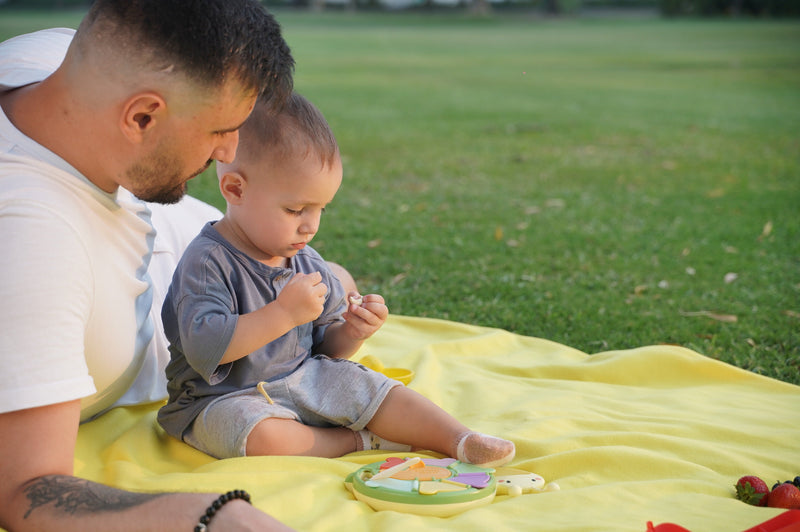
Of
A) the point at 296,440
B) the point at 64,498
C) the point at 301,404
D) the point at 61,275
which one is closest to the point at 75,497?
the point at 64,498

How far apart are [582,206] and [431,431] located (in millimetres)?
5247

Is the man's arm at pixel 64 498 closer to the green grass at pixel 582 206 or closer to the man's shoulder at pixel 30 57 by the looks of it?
the man's shoulder at pixel 30 57

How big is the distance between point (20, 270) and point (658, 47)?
32.9 meters

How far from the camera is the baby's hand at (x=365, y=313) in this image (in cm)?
301

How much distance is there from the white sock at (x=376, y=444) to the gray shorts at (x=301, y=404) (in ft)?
0.23

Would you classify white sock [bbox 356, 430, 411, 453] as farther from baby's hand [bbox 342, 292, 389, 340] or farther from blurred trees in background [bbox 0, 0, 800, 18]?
blurred trees in background [bbox 0, 0, 800, 18]

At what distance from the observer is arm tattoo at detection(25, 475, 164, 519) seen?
6.90 ft

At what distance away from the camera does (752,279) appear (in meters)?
5.62

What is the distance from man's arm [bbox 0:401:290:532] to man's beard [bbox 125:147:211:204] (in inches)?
26.6

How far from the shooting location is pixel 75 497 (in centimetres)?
212

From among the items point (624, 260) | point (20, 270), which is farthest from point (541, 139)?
point (20, 270)

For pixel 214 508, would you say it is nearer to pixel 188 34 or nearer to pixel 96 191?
pixel 96 191

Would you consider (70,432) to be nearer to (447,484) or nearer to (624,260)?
(447,484)

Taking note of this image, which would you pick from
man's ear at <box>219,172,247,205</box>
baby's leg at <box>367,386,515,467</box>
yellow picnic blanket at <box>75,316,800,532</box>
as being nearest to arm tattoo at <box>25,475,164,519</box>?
yellow picnic blanket at <box>75,316,800,532</box>
